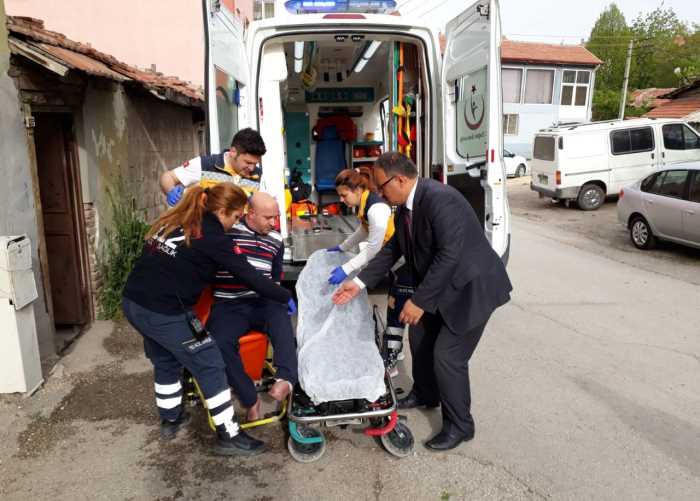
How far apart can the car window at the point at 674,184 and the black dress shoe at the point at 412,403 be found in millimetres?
6418

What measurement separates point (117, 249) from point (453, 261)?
4.06 metres

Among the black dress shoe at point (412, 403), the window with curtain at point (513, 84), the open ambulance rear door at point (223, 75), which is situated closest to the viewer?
the black dress shoe at point (412, 403)

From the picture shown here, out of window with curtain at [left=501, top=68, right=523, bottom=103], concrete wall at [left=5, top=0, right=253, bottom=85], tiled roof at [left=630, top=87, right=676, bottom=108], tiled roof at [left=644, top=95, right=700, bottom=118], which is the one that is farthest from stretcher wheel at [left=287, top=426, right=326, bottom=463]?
tiled roof at [left=630, top=87, right=676, bottom=108]

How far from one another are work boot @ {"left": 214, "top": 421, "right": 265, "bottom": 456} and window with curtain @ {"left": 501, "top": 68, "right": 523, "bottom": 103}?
2850 centimetres

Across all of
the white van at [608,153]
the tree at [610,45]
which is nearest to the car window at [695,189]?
the white van at [608,153]

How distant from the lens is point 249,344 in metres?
3.25

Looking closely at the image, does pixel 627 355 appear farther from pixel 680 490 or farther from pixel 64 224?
pixel 64 224

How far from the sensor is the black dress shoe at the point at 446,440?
3.22 m

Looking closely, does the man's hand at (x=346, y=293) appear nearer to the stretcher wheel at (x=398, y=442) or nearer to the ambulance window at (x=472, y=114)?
the stretcher wheel at (x=398, y=442)

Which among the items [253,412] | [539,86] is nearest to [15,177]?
[253,412]

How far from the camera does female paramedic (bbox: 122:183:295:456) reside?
288 centimetres

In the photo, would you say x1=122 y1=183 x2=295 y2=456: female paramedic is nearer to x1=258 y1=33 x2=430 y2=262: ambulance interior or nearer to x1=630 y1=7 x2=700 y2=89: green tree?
x1=258 y1=33 x2=430 y2=262: ambulance interior

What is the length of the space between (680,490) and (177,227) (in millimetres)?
2978

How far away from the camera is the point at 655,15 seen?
4650cm
